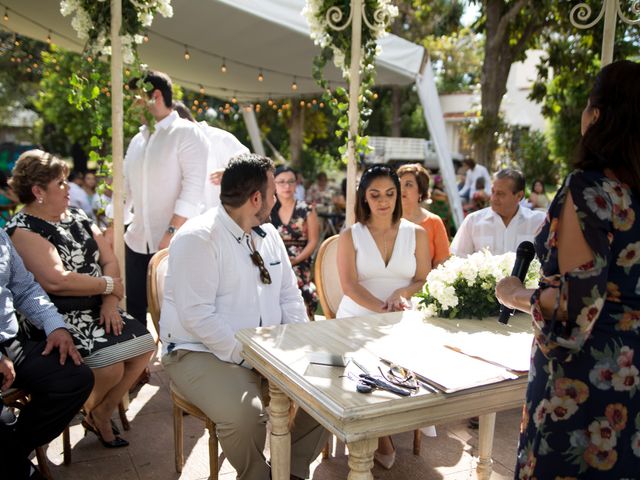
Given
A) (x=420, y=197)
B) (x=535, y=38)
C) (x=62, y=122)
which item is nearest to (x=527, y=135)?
(x=535, y=38)

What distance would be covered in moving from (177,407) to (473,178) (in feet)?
32.5

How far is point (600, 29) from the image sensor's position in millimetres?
9891

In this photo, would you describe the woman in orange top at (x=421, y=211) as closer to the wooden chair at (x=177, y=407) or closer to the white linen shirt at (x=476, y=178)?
the wooden chair at (x=177, y=407)

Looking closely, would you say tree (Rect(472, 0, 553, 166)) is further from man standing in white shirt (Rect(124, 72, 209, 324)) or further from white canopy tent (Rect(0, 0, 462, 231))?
man standing in white shirt (Rect(124, 72, 209, 324))

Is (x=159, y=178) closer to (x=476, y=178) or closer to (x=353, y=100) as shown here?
(x=353, y=100)

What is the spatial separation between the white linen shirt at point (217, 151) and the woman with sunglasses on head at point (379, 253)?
1459 millimetres

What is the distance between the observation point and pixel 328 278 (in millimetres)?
3824

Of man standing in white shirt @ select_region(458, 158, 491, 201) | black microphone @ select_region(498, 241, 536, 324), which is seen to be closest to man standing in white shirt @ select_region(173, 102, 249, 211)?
black microphone @ select_region(498, 241, 536, 324)

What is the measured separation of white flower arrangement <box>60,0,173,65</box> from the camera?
373 centimetres

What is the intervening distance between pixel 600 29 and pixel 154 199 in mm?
8933

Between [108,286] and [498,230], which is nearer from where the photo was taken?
[108,286]

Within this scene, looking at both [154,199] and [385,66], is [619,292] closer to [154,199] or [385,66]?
[154,199]

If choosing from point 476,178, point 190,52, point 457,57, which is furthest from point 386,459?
point 457,57

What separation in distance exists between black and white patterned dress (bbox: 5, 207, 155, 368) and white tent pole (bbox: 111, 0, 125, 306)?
0.35m
